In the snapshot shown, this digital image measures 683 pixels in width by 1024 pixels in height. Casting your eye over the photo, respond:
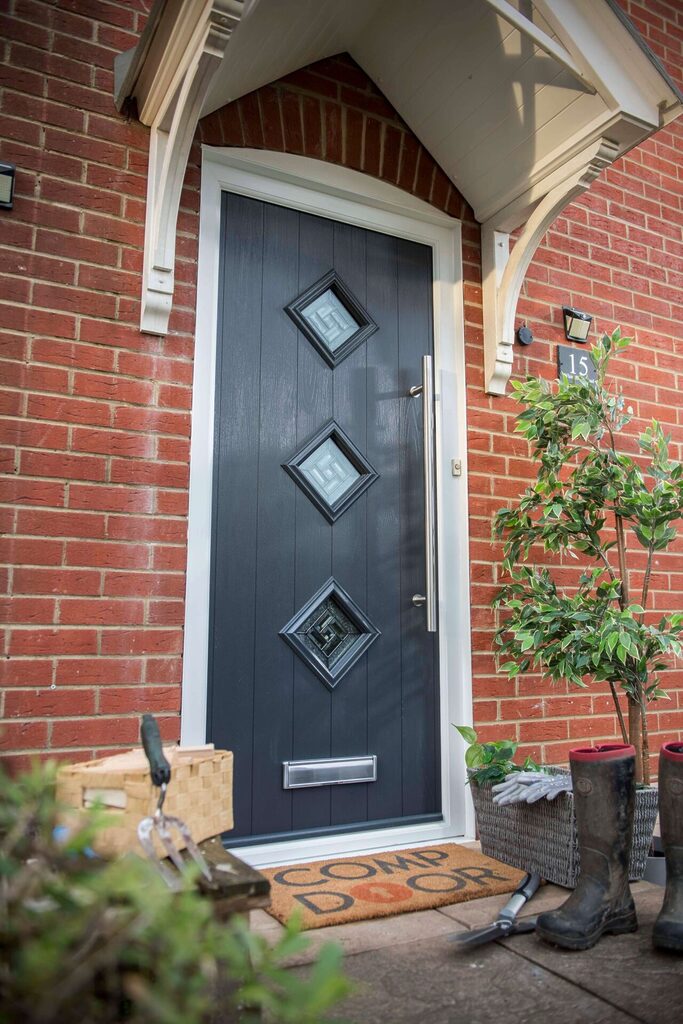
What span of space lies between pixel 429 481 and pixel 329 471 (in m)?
0.34

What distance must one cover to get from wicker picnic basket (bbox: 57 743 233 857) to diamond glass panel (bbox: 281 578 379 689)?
1.15m

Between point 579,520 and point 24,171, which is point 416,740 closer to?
point 579,520

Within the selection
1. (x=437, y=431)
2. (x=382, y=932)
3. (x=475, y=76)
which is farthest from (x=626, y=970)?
(x=475, y=76)

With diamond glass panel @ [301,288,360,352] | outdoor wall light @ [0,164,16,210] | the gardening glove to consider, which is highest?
outdoor wall light @ [0,164,16,210]

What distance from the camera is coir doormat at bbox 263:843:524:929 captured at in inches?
75.8

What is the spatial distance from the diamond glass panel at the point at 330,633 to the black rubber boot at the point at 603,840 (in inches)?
34.1

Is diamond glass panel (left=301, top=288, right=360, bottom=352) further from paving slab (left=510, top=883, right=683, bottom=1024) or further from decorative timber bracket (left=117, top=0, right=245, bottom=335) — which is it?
paving slab (left=510, top=883, right=683, bottom=1024)

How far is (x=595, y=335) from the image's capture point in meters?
3.34

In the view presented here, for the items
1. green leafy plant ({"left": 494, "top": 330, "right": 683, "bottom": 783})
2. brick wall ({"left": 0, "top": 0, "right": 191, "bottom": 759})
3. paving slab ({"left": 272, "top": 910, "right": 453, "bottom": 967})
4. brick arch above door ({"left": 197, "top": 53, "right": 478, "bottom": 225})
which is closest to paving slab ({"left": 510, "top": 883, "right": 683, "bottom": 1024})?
paving slab ({"left": 272, "top": 910, "right": 453, "bottom": 967})

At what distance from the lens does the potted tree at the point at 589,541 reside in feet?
7.85

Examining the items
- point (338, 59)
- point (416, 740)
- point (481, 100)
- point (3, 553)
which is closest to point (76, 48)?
point (338, 59)

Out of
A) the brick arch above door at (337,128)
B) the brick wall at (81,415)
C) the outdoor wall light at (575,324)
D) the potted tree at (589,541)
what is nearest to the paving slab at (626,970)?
the potted tree at (589,541)

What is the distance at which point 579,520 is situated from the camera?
8.45ft

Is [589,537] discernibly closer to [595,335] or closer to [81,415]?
[595,335]
